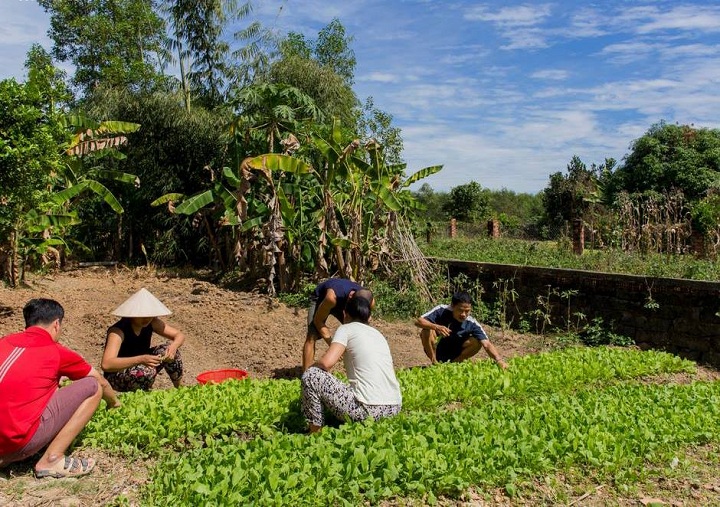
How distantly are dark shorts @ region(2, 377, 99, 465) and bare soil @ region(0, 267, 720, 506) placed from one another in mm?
222

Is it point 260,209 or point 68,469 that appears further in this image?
point 260,209

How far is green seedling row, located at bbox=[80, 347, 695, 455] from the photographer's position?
16.7 ft

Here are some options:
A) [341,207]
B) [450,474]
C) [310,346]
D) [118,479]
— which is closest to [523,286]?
[341,207]

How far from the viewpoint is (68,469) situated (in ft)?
14.4

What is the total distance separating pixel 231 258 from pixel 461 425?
1048 cm

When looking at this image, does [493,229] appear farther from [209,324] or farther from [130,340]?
[130,340]

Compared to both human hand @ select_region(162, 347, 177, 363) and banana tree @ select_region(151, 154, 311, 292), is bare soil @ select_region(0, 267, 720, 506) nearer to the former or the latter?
banana tree @ select_region(151, 154, 311, 292)

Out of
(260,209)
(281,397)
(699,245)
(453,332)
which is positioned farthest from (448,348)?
(699,245)

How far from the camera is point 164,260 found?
55.8ft

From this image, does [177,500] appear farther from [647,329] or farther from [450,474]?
[647,329]

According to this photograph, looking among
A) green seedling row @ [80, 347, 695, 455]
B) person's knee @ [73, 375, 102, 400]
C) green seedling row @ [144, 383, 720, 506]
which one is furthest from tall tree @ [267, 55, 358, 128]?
person's knee @ [73, 375, 102, 400]

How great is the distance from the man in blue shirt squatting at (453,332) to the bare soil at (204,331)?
872mm

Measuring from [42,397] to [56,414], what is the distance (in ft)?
0.60

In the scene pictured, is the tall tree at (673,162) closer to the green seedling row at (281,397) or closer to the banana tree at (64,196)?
the green seedling row at (281,397)
